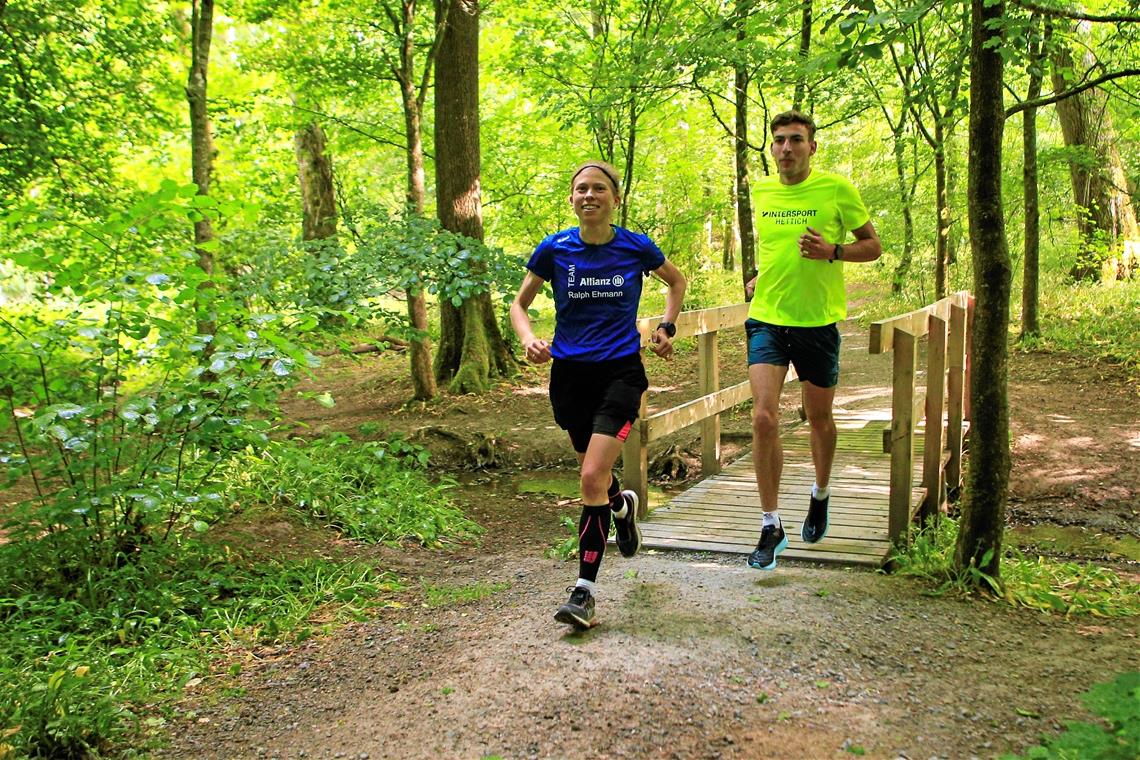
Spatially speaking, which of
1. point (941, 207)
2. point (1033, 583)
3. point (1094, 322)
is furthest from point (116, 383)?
point (1094, 322)

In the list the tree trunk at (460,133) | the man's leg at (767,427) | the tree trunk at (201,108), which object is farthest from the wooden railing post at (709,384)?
the tree trunk at (460,133)

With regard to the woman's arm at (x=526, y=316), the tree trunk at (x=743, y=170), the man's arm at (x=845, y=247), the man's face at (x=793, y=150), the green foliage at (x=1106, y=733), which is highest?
the tree trunk at (x=743, y=170)

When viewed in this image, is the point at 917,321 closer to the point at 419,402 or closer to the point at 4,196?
the point at 419,402

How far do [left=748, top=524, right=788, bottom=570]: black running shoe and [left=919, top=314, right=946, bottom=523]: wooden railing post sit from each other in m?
1.75

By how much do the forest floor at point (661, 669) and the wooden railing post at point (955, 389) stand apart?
117 cm

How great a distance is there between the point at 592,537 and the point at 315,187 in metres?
15.5

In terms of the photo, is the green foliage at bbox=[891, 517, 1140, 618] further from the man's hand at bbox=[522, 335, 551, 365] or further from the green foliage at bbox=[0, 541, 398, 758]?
the green foliage at bbox=[0, 541, 398, 758]

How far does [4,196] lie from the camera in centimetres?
816

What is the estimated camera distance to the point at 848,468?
22.8 ft

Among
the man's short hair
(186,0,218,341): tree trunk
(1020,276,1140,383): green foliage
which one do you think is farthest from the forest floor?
(1020,276,1140,383): green foliage

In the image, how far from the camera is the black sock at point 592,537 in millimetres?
3805

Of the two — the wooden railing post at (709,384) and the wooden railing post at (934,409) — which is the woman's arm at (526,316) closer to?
the wooden railing post at (709,384)

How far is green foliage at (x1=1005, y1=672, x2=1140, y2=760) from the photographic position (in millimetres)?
2453

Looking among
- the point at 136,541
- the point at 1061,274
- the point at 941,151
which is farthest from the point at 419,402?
the point at 1061,274
